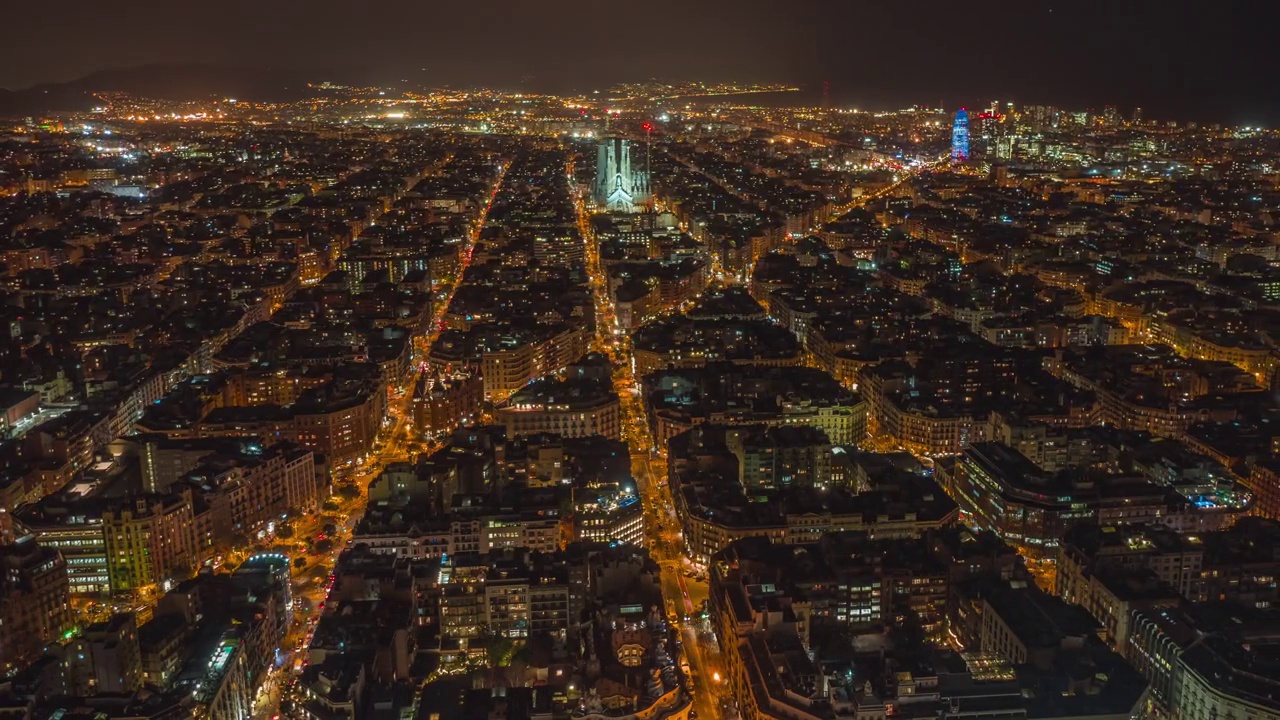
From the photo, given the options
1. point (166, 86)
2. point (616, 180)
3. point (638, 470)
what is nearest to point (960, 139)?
point (616, 180)

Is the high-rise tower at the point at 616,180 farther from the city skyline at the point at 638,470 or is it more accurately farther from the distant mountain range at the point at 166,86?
the distant mountain range at the point at 166,86

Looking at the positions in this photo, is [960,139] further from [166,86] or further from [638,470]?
[166,86]

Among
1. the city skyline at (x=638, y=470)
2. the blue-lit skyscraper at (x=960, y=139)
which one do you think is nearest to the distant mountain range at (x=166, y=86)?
the city skyline at (x=638, y=470)

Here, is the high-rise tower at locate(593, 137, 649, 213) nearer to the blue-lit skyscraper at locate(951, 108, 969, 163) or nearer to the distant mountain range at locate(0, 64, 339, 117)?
the blue-lit skyscraper at locate(951, 108, 969, 163)

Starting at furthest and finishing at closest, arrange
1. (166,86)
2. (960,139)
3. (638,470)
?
(166,86) < (960,139) < (638,470)

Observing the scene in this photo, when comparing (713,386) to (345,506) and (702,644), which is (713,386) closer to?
(345,506)

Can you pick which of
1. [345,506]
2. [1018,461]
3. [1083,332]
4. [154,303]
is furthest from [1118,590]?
[154,303]

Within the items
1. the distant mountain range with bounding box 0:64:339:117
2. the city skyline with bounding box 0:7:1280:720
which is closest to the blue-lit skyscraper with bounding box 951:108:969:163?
the city skyline with bounding box 0:7:1280:720
